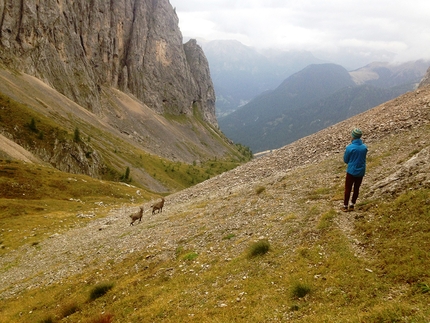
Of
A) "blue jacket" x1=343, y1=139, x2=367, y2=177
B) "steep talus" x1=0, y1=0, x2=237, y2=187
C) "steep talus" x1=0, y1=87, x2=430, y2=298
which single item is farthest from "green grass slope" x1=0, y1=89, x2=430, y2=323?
"steep talus" x1=0, y1=0, x2=237, y2=187

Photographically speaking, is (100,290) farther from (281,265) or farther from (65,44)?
(65,44)

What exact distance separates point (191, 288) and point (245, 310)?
339 cm

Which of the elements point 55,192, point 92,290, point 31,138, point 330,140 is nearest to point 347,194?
point 92,290

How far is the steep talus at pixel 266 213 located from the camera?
15852mm

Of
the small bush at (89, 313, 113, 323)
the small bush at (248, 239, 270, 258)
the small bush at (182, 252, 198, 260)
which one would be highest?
the small bush at (248, 239, 270, 258)

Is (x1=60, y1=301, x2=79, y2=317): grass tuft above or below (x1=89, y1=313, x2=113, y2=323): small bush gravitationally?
below

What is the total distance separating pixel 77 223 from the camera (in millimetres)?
43219

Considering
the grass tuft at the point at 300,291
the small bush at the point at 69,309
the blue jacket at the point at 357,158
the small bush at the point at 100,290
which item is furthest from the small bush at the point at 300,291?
the small bush at the point at 69,309

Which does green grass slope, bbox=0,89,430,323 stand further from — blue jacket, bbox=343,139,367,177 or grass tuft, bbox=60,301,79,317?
blue jacket, bbox=343,139,367,177

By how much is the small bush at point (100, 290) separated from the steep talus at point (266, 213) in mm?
2680

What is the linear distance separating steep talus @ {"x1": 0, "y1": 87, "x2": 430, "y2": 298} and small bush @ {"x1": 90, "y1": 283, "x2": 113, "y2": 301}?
2680mm

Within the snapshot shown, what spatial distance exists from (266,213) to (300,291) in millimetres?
9618

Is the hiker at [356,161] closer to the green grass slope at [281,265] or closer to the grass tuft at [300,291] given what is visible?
the green grass slope at [281,265]

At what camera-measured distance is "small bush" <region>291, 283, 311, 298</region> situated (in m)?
10.1
